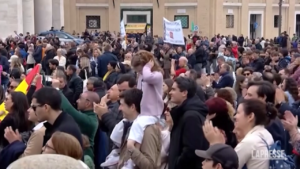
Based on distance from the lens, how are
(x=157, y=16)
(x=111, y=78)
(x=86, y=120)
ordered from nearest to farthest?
(x=86, y=120), (x=111, y=78), (x=157, y=16)

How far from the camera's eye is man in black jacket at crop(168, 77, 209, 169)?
6000mm

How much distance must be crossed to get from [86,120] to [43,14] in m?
34.9

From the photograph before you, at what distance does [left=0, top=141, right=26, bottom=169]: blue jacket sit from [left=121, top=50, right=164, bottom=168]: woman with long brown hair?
1059 millimetres

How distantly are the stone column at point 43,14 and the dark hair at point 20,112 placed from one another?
113 ft

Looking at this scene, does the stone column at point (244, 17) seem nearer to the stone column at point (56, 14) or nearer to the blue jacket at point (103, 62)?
the stone column at point (56, 14)

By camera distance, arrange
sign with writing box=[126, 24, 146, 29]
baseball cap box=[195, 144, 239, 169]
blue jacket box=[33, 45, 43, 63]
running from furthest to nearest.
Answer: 1. sign with writing box=[126, 24, 146, 29]
2. blue jacket box=[33, 45, 43, 63]
3. baseball cap box=[195, 144, 239, 169]

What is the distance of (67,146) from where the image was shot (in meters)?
4.46

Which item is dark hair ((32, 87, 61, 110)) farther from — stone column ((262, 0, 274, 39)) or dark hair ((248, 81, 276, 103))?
stone column ((262, 0, 274, 39))

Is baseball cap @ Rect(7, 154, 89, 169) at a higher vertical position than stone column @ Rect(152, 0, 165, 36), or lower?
lower

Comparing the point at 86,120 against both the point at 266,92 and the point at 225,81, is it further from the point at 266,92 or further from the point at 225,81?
the point at 225,81

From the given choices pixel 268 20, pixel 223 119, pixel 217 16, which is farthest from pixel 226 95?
pixel 268 20

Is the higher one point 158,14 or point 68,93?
point 158,14

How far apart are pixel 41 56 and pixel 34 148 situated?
16.9 metres

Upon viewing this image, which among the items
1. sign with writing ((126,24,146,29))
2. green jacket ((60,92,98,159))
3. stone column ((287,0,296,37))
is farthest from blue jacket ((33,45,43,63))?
stone column ((287,0,296,37))
